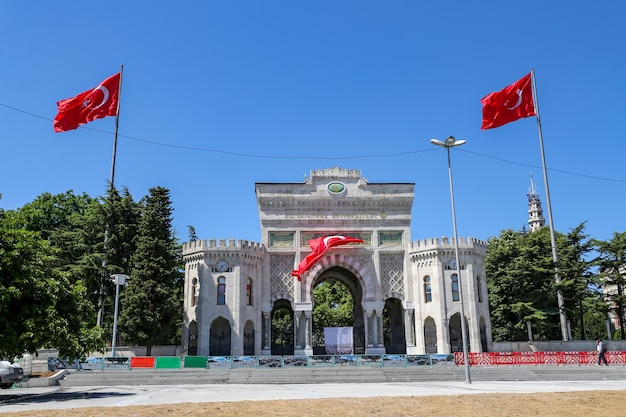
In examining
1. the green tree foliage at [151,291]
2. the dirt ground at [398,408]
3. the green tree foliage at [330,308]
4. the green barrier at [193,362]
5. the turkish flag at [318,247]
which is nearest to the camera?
the dirt ground at [398,408]

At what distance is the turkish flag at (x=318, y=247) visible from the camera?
41.4 metres

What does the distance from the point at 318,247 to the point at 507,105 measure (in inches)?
767

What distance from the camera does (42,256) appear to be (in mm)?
21969

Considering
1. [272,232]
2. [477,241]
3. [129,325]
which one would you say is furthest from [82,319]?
[477,241]

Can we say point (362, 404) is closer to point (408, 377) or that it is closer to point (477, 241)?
point (408, 377)

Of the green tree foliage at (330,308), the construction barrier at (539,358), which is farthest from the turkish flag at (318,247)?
the green tree foliage at (330,308)

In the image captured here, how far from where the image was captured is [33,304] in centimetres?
2050

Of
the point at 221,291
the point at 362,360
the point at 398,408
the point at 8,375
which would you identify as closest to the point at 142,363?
the point at 8,375

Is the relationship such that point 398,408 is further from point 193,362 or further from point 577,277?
point 577,277

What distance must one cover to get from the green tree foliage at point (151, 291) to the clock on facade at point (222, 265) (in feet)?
11.3

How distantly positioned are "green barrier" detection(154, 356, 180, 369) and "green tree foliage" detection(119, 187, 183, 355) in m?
6.49

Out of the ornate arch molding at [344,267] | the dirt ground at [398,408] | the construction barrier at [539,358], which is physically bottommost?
the dirt ground at [398,408]

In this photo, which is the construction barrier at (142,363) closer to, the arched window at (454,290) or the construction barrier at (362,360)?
the construction barrier at (362,360)

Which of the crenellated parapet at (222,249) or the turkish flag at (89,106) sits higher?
the turkish flag at (89,106)
